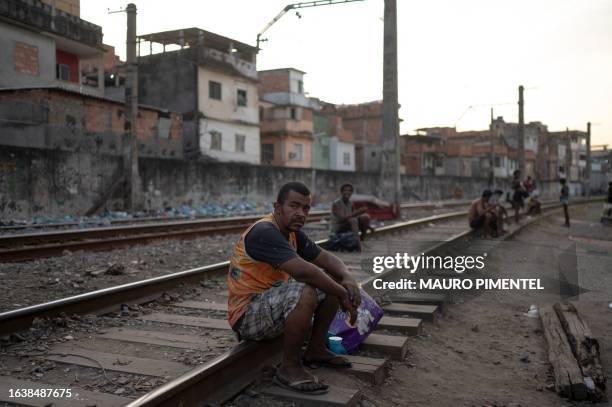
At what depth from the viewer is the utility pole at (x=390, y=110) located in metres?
16.2

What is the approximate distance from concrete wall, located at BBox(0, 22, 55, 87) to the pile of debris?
81.6 feet

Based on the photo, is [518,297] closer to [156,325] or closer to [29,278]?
[156,325]

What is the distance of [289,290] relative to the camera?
3.44m

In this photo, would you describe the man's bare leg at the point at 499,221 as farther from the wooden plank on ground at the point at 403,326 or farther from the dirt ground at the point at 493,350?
the wooden plank on ground at the point at 403,326

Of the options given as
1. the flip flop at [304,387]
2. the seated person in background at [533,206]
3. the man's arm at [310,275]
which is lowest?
the flip flop at [304,387]

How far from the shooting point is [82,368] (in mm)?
3607

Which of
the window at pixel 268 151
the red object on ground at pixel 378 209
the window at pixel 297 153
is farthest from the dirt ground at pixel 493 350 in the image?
the window at pixel 268 151

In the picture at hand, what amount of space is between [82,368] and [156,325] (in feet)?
3.72

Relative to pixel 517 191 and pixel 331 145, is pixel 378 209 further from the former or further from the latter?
pixel 331 145

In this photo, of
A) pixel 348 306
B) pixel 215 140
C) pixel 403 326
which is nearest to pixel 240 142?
pixel 215 140

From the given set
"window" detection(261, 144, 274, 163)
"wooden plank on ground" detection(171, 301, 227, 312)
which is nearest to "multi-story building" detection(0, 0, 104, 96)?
"window" detection(261, 144, 274, 163)

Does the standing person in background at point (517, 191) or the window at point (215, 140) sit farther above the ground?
the window at point (215, 140)

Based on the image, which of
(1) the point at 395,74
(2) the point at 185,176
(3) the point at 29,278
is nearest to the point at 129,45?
(2) the point at 185,176

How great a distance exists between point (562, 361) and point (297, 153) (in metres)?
40.4
